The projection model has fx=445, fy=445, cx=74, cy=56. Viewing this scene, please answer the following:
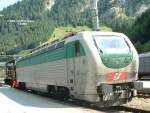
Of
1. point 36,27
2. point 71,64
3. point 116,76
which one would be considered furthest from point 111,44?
point 36,27

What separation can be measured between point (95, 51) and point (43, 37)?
379ft

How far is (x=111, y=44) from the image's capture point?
58.2 feet

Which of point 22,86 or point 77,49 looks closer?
point 77,49

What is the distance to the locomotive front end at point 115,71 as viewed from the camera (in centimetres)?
1683

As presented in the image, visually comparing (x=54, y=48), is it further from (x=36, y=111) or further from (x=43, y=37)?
(x=43, y=37)

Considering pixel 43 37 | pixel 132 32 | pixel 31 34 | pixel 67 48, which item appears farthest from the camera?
pixel 43 37

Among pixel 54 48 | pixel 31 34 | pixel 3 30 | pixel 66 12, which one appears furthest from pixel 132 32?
pixel 66 12

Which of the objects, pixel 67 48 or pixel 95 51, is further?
pixel 67 48

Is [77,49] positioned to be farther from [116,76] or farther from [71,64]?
[116,76]

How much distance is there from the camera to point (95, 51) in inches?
672

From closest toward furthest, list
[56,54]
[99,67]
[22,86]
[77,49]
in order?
[99,67]
[77,49]
[56,54]
[22,86]

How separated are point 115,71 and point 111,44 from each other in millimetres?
1223

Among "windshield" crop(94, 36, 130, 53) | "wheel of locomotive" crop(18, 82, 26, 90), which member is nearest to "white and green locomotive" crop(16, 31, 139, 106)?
"windshield" crop(94, 36, 130, 53)

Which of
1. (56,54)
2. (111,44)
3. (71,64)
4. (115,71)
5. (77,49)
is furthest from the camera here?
(56,54)
